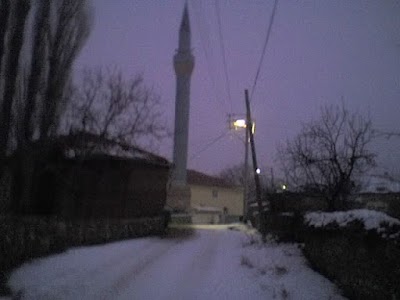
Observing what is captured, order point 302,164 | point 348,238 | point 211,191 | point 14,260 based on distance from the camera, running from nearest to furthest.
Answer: point 348,238 → point 14,260 → point 302,164 → point 211,191

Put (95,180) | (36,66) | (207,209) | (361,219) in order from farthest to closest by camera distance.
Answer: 1. (207,209)
2. (95,180)
3. (36,66)
4. (361,219)

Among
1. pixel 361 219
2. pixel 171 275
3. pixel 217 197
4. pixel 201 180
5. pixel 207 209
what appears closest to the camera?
pixel 361 219

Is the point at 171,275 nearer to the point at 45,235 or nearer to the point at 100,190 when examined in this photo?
the point at 45,235

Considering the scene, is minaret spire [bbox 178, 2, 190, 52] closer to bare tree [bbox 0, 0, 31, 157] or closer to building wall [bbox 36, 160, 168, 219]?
building wall [bbox 36, 160, 168, 219]

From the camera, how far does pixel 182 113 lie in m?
54.3

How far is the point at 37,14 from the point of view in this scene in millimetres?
17141

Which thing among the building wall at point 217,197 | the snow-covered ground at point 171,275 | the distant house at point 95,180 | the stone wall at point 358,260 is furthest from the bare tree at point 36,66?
the building wall at point 217,197

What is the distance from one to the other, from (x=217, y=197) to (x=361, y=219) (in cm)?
5867

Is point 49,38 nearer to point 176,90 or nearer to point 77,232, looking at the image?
point 77,232

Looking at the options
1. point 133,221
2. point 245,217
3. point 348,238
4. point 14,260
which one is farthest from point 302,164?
point 245,217

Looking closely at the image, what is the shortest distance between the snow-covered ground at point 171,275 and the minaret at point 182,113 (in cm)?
3421

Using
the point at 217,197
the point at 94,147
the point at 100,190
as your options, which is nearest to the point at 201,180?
the point at 217,197

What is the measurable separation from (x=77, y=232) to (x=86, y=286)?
7310mm

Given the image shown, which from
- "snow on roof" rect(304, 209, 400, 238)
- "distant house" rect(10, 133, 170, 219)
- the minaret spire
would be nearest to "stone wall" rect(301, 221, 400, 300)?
"snow on roof" rect(304, 209, 400, 238)
